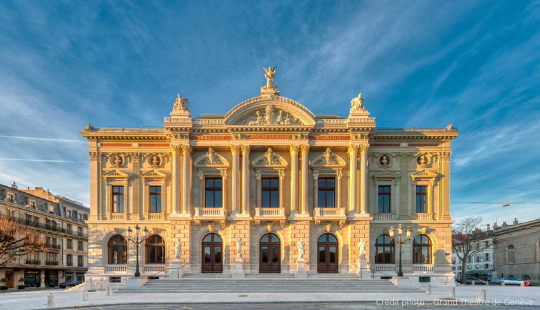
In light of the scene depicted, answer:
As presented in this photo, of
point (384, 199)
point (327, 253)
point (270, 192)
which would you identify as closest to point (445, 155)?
point (384, 199)

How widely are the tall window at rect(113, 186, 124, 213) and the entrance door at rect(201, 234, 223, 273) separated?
8110 millimetres

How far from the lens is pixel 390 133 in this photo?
32.9m

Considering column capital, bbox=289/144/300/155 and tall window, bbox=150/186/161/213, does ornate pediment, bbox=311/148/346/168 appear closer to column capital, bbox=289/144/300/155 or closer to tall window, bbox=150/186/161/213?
column capital, bbox=289/144/300/155

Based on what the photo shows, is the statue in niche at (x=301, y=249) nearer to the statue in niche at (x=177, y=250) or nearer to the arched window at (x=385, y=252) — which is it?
the arched window at (x=385, y=252)

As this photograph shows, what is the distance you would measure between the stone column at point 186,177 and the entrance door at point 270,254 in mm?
6784

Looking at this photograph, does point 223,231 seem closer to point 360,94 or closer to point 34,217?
point 360,94

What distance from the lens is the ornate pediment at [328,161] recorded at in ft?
106

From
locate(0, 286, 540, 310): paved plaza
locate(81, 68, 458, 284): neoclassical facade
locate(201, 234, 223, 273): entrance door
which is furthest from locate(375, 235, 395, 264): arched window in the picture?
locate(201, 234, 223, 273): entrance door

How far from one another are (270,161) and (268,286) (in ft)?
34.0

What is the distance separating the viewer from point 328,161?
3231cm

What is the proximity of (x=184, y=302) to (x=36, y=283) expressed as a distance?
3973 cm

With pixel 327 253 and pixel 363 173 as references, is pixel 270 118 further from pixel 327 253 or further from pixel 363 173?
pixel 327 253

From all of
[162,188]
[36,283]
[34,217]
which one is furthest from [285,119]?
[36,283]

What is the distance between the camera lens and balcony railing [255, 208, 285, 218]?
31156 millimetres
